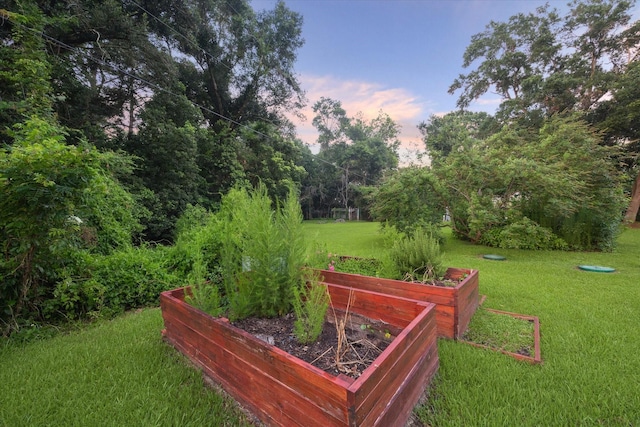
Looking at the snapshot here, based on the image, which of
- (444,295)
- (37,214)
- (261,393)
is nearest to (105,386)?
(261,393)

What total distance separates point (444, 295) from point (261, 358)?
5.12 ft

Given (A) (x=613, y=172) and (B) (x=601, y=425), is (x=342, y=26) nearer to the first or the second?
(A) (x=613, y=172)

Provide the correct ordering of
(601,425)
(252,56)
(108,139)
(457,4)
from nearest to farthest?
(601,425) → (457,4) → (108,139) → (252,56)

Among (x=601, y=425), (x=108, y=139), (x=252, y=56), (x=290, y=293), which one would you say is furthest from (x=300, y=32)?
(x=601, y=425)

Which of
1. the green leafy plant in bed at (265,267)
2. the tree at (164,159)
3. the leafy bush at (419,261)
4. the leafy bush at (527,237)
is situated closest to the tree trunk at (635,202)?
the leafy bush at (527,237)

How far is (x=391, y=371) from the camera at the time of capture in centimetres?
117

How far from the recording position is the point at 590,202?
18.9ft

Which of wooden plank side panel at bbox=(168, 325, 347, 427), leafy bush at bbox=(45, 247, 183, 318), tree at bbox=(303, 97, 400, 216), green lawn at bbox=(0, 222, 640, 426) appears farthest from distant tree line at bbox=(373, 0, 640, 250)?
tree at bbox=(303, 97, 400, 216)

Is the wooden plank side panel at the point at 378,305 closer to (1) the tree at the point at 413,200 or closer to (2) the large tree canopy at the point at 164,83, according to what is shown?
(2) the large tree canopy at the point at 164,83

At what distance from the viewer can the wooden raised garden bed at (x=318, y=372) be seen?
991 millimetres

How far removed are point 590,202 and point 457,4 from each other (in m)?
5.82

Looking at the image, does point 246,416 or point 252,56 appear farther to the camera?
point 252,56

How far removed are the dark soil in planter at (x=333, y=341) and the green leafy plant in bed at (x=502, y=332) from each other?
972 millimetres

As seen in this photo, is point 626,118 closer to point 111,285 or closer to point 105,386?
point 105,386
